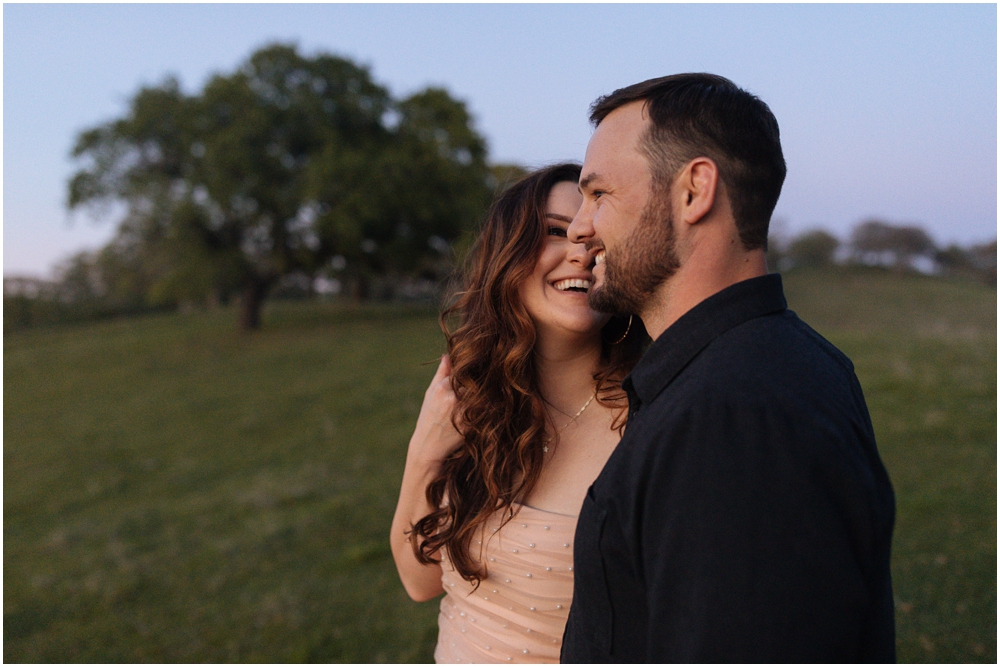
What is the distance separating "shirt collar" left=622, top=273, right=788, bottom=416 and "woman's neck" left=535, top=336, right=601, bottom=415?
51.7 inches

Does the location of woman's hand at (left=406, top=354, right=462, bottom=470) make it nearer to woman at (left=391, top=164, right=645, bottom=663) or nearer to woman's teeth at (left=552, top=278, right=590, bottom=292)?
woman at (left=391, top=164, right=645, bottom=663)

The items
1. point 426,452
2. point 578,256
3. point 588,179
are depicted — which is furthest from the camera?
point 426,452

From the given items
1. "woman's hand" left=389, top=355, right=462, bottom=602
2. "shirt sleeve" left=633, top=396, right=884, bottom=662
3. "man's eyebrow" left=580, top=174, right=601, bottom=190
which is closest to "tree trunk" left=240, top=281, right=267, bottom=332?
"woman's hand" left=389, top=355, right=462, bottom=602

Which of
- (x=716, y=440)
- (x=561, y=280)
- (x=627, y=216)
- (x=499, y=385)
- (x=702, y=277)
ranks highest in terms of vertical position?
(x=627, y=216)

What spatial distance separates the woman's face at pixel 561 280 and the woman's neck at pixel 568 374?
172 mm

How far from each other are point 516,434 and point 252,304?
2343 centimetres

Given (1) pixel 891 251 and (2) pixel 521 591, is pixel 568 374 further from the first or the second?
(1) pixel 891 251

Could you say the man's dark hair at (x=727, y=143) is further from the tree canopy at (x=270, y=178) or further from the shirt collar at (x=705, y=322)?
the tree canopy at (x=270, y=178)

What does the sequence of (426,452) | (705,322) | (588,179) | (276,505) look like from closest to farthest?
(705,322) → (588,179) → (426,452) → (276,505)

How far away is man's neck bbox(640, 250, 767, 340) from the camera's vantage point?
4.89 ft

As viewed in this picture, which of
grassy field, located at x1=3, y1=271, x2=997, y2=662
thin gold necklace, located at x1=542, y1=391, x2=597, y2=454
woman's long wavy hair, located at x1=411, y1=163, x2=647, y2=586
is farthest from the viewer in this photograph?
grassy field, located at x1=3, y1=271, x2=997, y2=662

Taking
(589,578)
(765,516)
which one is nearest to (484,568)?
(589,578)

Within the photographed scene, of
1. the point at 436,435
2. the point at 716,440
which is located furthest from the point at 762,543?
the point at 436,435

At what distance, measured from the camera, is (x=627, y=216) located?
154 centimetres
